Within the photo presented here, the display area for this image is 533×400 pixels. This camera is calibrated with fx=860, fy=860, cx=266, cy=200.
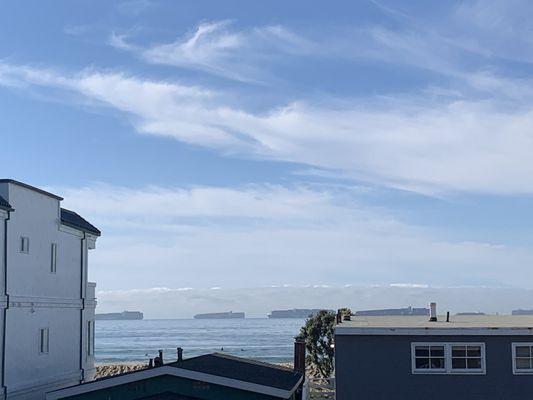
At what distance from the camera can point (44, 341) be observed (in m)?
30.6

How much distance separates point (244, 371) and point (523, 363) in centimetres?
865

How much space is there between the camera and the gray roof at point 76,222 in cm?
3325

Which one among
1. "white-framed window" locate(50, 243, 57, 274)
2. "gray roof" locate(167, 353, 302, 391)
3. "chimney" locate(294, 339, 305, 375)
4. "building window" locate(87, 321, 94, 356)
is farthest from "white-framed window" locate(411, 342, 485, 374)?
"building window" locate(87, 321, 94, 356)

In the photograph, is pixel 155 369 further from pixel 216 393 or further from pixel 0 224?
pixel 0 224

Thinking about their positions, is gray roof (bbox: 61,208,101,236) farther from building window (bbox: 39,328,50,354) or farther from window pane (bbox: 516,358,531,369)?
window pane (bbox: 516,358,531,369)

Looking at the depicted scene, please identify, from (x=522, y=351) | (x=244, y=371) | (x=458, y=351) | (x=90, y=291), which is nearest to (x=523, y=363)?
(x=522, y=351)

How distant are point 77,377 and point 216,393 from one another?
437 inches

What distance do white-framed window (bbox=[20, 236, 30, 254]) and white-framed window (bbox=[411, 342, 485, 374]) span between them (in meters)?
13.3

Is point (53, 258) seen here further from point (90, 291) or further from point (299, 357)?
point (299, 357)

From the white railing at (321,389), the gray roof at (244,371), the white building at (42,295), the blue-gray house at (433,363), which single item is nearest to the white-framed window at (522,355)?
the blue-gray house at (433,363)

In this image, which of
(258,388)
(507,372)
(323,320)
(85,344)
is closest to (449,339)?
(507,372)

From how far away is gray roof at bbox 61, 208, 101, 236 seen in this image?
1309 inches

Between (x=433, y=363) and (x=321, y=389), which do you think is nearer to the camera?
(x=433, y=363)

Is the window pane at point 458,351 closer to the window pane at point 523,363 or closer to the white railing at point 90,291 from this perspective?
the window pane at point 523,363
